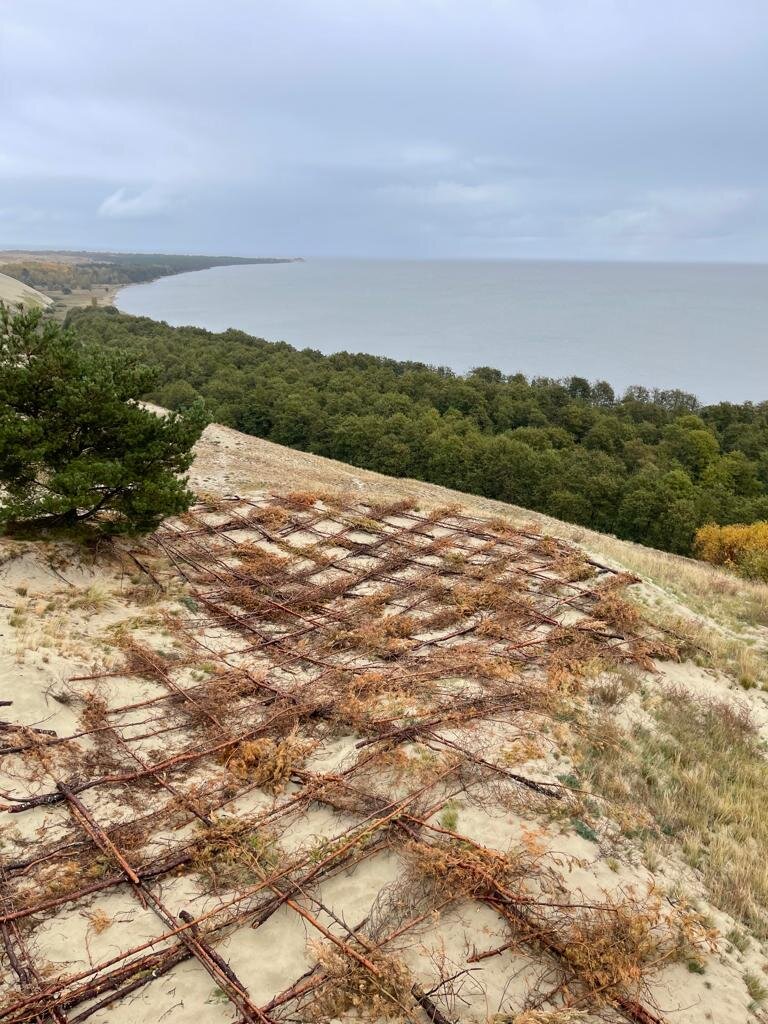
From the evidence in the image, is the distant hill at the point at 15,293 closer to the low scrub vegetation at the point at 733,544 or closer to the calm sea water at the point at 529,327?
the calm sea water at the point at 529,327

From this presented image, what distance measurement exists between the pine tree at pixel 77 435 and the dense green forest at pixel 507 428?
23.1 meters

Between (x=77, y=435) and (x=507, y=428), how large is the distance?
4752cm

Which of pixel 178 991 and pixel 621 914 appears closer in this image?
pixel 178 991

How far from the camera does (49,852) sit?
514 centimetres

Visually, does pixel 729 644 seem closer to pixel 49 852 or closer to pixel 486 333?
pixel 49 852

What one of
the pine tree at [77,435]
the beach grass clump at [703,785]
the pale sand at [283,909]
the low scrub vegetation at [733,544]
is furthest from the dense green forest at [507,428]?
the beach grass clump at [703,785]

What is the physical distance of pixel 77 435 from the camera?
1006cm

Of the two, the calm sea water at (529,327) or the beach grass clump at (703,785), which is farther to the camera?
the calm sea water at (529,327)

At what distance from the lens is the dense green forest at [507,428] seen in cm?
3719

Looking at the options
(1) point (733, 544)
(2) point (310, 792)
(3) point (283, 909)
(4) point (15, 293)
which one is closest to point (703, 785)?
(2) point (310, 792)

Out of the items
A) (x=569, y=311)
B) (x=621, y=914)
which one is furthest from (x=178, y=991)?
(x=569, y=311)

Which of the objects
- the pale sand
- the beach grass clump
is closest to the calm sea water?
the beach grass clump

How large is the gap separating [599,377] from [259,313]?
79.4 meters

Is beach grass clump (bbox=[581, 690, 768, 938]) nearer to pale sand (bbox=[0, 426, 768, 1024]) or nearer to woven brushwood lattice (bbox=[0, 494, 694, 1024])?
pale sand (bbox=[0, 426, 768, 1024])
